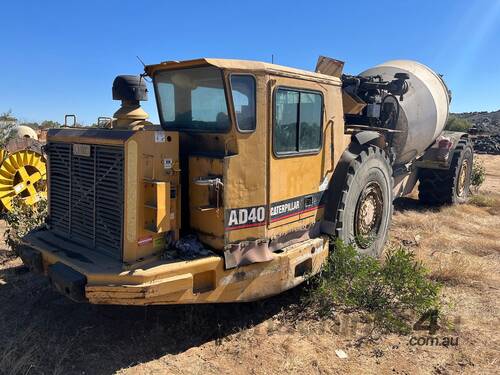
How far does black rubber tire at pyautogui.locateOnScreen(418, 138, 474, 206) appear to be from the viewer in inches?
386

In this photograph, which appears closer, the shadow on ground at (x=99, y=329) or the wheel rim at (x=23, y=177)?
the shadow on ground at (x=99, y=329)

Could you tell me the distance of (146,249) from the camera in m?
3.88

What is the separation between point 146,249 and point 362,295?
2.44 meters

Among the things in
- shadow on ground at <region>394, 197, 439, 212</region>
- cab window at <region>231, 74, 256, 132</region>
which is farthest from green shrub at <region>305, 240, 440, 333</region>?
shadow on ground at <region>394, 197, 439, 212</region>

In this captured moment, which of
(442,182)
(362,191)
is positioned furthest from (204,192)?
(442,182)

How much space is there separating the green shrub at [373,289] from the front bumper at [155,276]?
38 cm

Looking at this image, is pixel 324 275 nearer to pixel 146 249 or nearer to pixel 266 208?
pixel 266 208

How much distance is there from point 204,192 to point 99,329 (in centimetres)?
177

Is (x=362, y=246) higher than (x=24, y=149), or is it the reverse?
(x=24, y=149)

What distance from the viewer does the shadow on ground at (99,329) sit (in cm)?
384

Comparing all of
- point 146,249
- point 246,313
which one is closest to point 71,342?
point 146,249

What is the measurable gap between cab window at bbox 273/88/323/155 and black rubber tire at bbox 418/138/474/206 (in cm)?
592

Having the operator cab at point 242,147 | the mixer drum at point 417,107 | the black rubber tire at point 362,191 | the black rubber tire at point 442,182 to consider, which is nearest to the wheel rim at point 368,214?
the black rubber tire at point 362,191

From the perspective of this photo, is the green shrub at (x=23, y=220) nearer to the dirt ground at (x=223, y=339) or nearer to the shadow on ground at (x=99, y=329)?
the dirt ground at (x=223, y=339)
